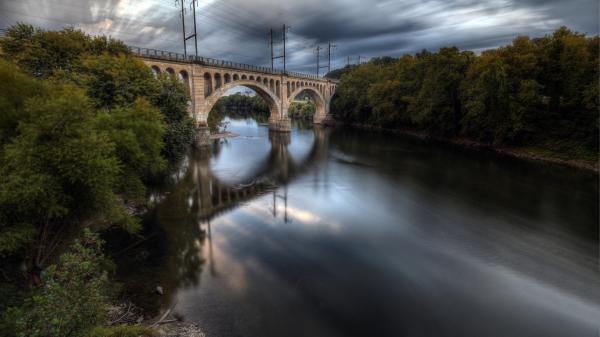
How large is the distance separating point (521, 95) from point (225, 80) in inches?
1483

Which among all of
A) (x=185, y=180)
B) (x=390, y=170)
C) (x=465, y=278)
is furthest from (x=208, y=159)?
(x=465, y=278)

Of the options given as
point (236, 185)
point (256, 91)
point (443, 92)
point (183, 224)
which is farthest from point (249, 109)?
point (183, 224)

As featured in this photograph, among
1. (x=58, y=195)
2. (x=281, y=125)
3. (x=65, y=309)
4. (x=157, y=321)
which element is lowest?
(x=157, y=321)

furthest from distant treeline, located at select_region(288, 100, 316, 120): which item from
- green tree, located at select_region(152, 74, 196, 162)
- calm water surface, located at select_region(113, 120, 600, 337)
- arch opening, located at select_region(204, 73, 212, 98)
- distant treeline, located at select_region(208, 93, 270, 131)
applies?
green tree, located at select_region(152, 74, 196, 162)

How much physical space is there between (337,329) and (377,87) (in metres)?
58.7

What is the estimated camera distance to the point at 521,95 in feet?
106

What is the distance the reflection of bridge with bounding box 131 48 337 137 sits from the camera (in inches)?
1420

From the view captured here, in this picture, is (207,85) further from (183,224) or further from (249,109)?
(249,109)

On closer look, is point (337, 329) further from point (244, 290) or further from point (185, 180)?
point (185, 180)

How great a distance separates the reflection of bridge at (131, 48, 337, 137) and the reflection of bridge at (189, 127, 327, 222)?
7952 millimetres

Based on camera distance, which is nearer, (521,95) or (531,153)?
(521,95)

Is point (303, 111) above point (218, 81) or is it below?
below

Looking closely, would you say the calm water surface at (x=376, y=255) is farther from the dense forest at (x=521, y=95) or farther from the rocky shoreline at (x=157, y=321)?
the dense forest at (x=521, y=95)

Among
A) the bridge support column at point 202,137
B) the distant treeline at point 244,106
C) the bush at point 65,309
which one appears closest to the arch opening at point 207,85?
the bridge support column at point 202,137
